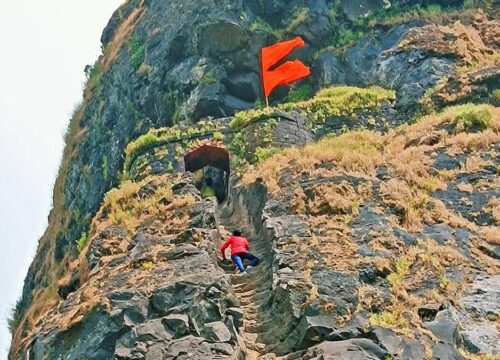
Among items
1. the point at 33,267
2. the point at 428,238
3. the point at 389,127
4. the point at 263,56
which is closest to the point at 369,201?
the point at 428,238

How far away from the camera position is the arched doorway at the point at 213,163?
30.8 metres

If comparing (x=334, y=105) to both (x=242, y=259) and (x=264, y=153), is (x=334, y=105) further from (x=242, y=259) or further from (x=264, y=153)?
(x=242, y=259)

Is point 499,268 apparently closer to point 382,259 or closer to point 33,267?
point 382,259

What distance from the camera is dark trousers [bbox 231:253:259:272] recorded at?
2059cm

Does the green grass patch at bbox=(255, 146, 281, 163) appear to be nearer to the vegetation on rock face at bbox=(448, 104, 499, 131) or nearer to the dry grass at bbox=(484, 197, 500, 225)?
the vegetation on rock face at bbox=(448, 104, 499, 131)

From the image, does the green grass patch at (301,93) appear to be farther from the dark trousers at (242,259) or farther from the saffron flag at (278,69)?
the dark trousers at (242,259)

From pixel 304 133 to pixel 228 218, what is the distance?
6.47 metres

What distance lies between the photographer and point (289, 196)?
75.2 feet

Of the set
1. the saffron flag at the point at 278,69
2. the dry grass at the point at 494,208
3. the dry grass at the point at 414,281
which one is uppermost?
the saffron flag at the point at 278,69

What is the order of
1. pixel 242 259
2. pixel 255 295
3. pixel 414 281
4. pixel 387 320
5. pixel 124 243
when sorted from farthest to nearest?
1. pixel 124 243
2. pixel 242 259
3. pixel 255 295
4. pixel 414 281
5. pixel 387 320

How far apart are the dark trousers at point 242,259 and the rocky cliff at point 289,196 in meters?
0.41

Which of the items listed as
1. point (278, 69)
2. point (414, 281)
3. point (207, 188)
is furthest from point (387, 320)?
point (278, 69)

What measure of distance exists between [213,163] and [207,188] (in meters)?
1.05

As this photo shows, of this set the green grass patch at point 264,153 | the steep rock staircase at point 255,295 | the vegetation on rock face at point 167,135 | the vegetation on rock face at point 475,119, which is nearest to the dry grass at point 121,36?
the vegetation on rock face at point 167,135
